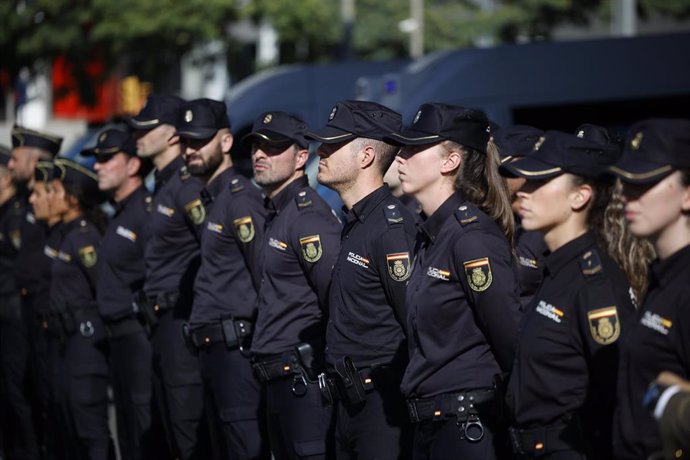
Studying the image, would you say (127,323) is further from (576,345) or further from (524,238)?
(576,345)

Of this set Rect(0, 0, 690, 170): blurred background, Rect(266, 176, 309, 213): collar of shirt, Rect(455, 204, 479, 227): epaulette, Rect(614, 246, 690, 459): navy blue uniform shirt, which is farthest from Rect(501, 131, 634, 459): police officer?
Rect(0, 0, 690, 170): blurred background

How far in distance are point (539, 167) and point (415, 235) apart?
133 cm

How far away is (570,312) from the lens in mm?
4449

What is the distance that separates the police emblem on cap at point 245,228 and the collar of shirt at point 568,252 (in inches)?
114

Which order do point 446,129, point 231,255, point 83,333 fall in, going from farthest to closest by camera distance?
1. point 83,333
2. point 231,255
3. point 446,129

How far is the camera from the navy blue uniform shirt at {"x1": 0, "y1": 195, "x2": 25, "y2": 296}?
1073 centimetres

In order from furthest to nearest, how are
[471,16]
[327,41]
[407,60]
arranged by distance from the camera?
[471,16], [327,41], [407,60]

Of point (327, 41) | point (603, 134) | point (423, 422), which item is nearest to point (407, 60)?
point (327, 41)

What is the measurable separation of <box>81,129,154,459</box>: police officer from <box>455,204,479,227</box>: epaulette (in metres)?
3.53

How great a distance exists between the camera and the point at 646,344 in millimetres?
4055

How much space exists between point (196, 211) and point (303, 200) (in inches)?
59.5

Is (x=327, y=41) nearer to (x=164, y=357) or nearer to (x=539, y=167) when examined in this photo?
(x=164, y=357)

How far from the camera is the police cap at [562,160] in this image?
455cm

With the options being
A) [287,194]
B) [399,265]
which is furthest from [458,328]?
[287,194]
